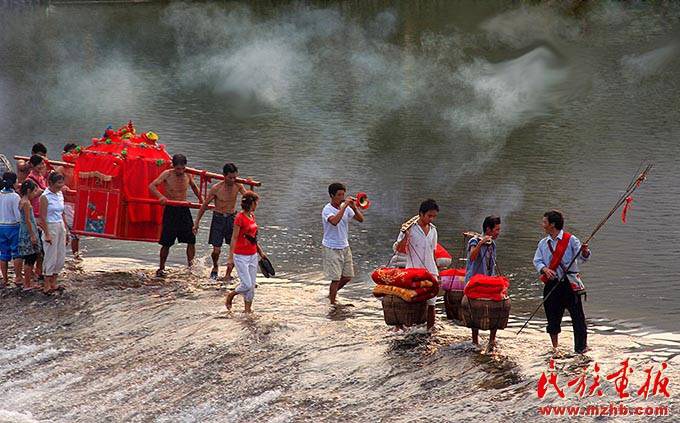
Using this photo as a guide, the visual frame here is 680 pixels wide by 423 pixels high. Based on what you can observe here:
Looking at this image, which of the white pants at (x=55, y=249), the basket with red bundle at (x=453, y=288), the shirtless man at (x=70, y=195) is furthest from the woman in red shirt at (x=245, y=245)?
the shirtless man at (x=70, y=195)

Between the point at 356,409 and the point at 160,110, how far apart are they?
779 inches

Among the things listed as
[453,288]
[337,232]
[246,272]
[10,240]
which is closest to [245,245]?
[246,272]

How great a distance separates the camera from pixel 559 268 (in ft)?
32.5

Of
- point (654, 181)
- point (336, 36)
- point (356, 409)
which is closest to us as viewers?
point (356, 409)

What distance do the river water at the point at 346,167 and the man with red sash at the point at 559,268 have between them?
392mm

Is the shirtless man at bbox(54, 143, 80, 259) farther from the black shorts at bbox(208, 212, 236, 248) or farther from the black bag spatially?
the black bag

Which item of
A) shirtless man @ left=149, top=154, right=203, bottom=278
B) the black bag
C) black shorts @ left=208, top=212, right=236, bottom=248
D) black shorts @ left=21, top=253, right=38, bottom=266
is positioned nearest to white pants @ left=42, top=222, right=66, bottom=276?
black shorts @ left=21, top=253, right=38, bottom=266

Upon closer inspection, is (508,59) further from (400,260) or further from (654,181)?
(400,260)

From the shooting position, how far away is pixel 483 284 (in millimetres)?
10141

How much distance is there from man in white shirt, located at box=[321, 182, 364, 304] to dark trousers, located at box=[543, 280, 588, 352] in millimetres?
2809

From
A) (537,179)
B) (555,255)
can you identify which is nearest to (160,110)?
(537,179)

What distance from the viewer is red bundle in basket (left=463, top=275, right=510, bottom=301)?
33.2ft

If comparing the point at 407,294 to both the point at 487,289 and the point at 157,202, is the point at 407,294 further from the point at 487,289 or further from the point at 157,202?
the point at 157,202

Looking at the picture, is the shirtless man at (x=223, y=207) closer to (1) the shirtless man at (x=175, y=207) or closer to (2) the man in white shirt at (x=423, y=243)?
(1) the shirtless man at (x=175, y=207)
